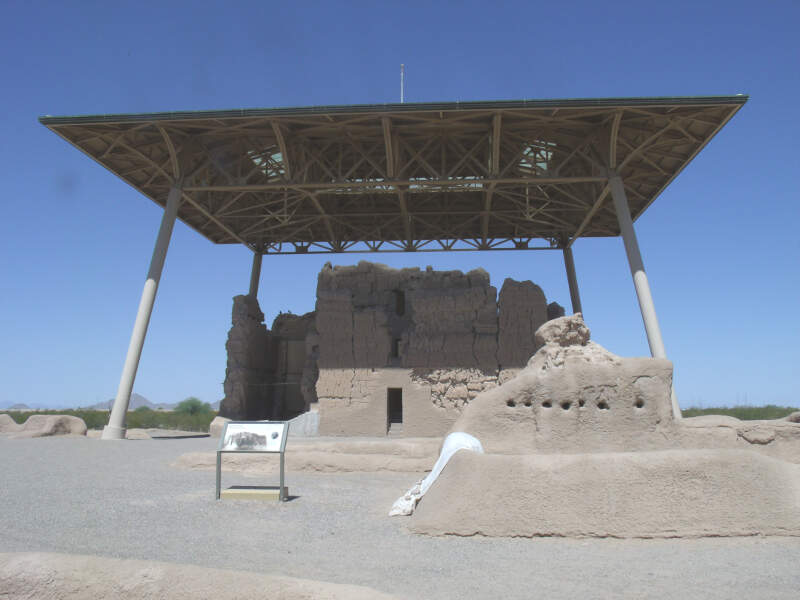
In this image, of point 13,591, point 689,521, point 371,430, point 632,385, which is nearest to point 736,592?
point 689,521

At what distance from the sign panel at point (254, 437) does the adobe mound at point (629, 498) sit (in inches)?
109

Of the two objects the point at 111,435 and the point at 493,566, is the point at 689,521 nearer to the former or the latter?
the point at 493,566

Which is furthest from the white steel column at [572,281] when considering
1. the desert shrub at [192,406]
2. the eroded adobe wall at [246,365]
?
the desert shrub at [192,406]

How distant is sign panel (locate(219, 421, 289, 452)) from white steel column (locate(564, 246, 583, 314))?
69.4 ft

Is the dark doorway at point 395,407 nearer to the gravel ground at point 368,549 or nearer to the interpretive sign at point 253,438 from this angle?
the interpretive sign at point 253,438

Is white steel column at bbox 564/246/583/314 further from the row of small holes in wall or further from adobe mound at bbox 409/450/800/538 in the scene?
adobe mound at bbox 409/450/800/538

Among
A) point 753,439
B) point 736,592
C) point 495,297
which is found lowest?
point 736,592

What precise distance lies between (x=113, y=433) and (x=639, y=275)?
16.9 meters

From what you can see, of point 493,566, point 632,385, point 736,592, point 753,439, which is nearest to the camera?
point 736,592

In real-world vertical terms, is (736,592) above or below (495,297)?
below

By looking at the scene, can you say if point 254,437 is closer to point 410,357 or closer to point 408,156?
point 410,357

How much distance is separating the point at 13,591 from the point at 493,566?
338 centimetres

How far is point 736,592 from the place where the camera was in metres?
4.18

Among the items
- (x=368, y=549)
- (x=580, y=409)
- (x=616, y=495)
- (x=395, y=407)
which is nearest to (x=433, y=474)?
(x=368, y=549)
